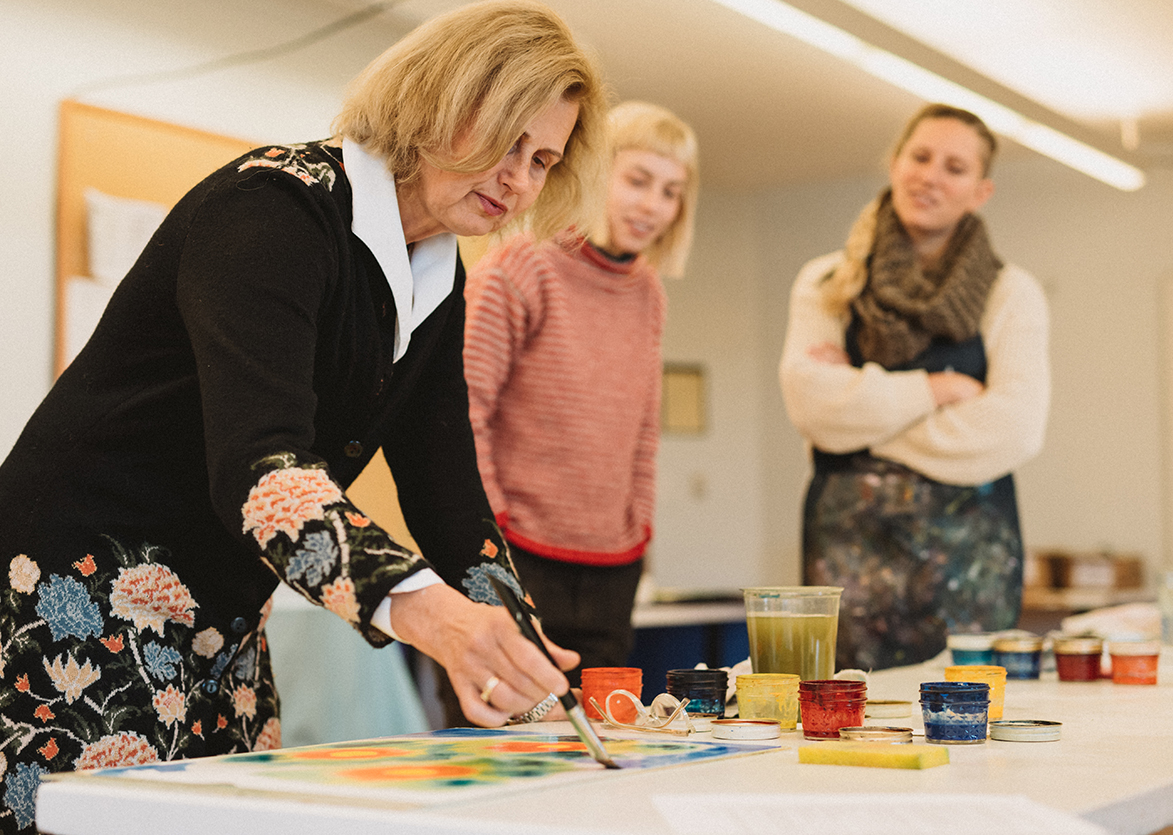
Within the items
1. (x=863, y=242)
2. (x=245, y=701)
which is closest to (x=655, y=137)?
(x=863, y=242)

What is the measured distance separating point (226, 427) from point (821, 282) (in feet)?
5.70

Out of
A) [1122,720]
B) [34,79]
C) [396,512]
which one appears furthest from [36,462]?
[396,512]

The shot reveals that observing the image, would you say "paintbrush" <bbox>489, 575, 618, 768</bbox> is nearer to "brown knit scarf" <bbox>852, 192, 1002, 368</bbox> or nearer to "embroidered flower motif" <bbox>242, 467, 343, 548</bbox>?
"embroidered flower motif" <bbox>242, 467, 343, 548</bbox>

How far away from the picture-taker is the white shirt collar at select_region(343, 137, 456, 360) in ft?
4.13

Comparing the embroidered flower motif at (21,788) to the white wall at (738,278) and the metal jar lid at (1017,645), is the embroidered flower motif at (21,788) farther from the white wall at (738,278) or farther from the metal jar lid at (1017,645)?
the white wall at (738,278)

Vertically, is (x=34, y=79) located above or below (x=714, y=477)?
above

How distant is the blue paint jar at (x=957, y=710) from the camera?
112 centimetres

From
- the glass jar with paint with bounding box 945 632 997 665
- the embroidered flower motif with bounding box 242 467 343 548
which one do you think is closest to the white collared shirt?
the embroidered flower motif with bounding box 242 467 343 548

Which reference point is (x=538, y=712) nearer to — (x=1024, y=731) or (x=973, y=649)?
(x=1024, y=731)

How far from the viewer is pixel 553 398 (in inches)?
89.1

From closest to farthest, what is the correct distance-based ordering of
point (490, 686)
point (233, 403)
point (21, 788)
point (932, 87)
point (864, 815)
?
point (864, 815)
point (490, 686)
point (233, 403)
point (21, 788)
point (932, 87)

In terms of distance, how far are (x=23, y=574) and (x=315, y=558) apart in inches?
14.3

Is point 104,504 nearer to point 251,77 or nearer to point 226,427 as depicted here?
point 226,427

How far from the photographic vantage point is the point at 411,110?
1248 millimetres
